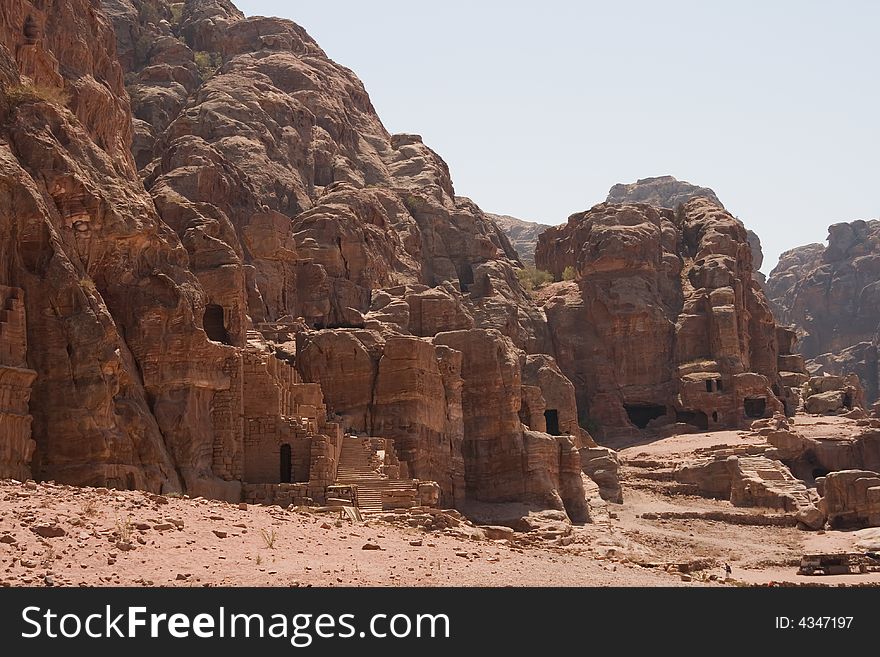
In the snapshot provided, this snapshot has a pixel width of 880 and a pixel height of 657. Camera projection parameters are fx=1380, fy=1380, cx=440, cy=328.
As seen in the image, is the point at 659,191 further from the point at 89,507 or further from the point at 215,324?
the point at 89,507

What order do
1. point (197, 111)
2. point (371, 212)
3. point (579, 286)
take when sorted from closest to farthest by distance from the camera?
1. point (371, 212)
2. point (197, 111)
3. point (579, 286)

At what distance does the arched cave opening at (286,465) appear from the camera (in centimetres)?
3950

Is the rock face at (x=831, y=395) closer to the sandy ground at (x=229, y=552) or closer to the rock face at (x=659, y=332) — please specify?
the rock face at (x=659, y=332)

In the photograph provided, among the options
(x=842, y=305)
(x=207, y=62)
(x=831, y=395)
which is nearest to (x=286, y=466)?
(x=831, y=395)

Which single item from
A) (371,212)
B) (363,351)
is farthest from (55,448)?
(371,212)

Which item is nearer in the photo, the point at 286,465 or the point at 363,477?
the point at 286,465

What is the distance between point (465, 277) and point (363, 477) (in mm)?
46774

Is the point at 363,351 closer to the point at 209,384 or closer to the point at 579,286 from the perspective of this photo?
the point at 209,384

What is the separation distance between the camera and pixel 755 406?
282 feet

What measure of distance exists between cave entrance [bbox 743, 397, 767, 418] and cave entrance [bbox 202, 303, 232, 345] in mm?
48823

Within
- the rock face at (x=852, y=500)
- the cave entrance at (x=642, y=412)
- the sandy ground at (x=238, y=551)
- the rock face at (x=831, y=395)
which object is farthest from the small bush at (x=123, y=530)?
the rock face at (x=831, y=395)

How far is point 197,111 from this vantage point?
8250 centimetres

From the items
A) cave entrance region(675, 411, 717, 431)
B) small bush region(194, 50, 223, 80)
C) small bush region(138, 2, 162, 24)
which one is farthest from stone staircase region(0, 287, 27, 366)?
small bush region(138, 2, 162, 24)
